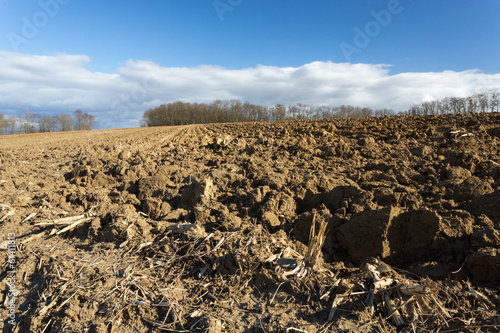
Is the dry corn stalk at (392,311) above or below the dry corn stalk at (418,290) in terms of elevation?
below

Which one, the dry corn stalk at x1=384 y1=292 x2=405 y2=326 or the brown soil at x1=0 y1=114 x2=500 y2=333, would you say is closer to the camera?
the dry corn stalk at x1=384 y1=292 x2=405 y2=326

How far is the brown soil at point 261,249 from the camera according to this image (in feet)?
8.12

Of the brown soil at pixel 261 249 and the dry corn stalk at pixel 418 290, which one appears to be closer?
the dry corn stalk at pixel 418 290

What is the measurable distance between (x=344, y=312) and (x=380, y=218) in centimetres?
138

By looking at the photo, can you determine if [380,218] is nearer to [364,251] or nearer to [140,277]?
[364,251]

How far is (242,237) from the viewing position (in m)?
3.39

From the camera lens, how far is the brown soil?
2.47m

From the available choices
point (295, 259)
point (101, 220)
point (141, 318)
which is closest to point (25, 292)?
point (101, 220)

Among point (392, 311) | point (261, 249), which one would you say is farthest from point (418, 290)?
point (261, 249)

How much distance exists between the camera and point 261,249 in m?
3.21

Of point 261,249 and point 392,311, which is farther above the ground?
point 261,249

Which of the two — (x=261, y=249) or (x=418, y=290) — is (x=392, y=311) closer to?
(x=418, y=290)

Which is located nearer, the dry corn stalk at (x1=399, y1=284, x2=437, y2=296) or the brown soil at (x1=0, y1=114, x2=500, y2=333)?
the dry corn stalk at (x1=399, y1=284, x2=437, y2=296)

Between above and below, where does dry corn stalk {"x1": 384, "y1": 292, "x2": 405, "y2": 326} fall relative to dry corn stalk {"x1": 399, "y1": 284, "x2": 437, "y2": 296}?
below
